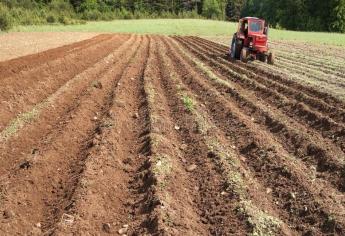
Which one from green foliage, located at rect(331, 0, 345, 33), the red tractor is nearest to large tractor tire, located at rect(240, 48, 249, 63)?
the red tractor

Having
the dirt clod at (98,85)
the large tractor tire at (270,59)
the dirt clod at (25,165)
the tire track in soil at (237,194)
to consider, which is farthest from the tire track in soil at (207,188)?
the large tractor tire at (270,59)

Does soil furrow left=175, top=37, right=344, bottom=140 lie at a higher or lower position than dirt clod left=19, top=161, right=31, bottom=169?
lower

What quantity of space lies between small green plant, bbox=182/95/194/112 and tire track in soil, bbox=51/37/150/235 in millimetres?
1030

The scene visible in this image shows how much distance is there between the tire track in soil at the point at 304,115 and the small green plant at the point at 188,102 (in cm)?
209

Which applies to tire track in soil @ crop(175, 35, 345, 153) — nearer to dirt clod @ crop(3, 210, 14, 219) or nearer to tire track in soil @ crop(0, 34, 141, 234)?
tire track in soil @ crop(0, 34, 141, 234)

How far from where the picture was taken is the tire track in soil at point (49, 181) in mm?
5387

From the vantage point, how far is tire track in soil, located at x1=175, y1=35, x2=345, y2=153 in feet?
28.4

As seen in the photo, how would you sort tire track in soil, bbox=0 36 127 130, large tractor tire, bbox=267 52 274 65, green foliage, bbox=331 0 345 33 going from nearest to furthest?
tire track in soil, bbox=0 36 127 130, large tractor tire, bbox=267 52 274 65, green foliage, bbox=331 0 345 33

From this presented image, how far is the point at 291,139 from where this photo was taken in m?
8.39

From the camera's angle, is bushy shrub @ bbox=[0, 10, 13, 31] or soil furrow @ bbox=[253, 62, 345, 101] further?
bushy shrub @ bbox=[0, 10, 13, 31]

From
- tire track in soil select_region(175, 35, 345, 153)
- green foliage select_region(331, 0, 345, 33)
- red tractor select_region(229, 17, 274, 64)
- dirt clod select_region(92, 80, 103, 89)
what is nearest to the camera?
tire track in soil select_region(175, 35, 345, 153)

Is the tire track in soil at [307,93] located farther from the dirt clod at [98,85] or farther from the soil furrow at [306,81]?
the dirt clod at [98,85]

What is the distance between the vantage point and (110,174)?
6.61m

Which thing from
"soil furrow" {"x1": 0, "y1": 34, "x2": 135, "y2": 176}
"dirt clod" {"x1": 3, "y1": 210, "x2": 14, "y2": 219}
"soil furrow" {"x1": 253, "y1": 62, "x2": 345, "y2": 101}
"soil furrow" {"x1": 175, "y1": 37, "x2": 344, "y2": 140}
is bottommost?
"soil furrow" {"x1": 253, "y1": 62, "x2": 345, "y2": 101}
